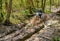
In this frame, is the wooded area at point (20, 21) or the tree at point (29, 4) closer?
the wooded area at point (20, 21)

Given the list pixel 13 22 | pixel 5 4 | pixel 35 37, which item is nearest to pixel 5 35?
pixel 35 37

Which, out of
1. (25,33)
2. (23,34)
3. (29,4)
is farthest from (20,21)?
(29,4)

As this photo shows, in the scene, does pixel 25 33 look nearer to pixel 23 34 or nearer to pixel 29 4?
pixel 23 34

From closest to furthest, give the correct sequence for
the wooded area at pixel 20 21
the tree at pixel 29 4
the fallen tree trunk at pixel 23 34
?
the fallen tree trunk at pixel 23 34
the wooded area at pixel 20 21
the tree at pixel 29 4

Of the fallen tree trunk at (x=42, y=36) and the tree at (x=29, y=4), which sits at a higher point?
the tree at (x=29, y=4)

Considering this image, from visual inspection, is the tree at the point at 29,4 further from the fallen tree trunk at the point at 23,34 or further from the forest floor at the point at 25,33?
the fallen tree trunk at the point at 23,34

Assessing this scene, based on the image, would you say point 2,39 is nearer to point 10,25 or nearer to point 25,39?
point 25,39

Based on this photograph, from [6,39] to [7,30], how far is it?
1.98m

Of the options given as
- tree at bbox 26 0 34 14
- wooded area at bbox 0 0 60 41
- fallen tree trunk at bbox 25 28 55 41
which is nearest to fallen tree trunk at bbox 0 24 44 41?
wooded area at bbox 0 0 60 41

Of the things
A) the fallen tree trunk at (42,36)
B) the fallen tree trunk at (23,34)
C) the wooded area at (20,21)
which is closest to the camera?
the fallen tree trunk at (23,34)

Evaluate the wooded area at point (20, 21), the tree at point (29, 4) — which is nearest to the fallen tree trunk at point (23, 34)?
the wooded area at point (20, 21)

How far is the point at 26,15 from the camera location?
740 inches

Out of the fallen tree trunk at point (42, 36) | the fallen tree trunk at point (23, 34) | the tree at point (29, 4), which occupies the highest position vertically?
the tree at point (29, 4)

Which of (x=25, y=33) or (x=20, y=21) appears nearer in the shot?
(x=25, y=33)
